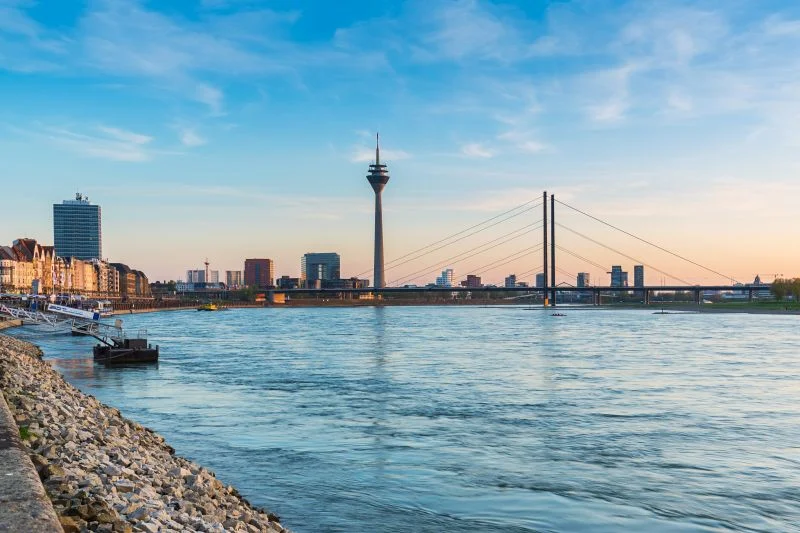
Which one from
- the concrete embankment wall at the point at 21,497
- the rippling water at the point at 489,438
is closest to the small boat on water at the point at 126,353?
the rippling water at the point at 489,438

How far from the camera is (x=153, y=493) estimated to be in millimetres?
10750

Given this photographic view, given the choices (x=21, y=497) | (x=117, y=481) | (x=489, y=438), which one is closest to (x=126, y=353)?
(x=489, y=438)

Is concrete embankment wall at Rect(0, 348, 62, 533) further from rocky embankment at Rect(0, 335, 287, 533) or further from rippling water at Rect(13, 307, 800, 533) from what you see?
rippling water at Rect(13, 307, 800, 533)

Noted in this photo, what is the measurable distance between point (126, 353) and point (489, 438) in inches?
1092

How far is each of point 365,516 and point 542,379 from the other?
72.0 ft

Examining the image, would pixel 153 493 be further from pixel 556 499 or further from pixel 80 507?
pixel 556 499

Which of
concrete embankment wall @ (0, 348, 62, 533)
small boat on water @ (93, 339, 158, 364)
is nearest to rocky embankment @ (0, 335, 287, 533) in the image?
concrete embankment wall @ (0, 348, 62, 533)

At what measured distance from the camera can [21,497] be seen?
8.06 meters

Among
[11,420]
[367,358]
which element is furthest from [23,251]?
[11,420]

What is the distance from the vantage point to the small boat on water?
42844mm

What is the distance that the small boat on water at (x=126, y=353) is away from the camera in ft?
141

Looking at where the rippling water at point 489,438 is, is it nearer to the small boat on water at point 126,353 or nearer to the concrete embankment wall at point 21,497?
the small boat on water at point 126,353

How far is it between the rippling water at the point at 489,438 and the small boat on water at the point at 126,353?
5.94ft

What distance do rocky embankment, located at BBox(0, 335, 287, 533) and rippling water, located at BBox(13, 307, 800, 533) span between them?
158 cm
